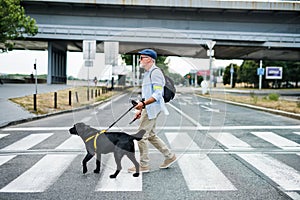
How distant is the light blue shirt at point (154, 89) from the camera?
487cm

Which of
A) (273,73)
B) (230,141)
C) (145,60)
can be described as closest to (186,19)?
(273,73)

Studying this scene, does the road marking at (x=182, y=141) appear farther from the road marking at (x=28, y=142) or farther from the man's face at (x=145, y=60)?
the road marking at (x=28, y=142)

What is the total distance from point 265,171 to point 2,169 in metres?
4.58

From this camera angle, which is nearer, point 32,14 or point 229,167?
point 229,167

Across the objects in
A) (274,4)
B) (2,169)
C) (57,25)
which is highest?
(274,4)

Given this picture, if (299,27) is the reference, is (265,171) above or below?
below

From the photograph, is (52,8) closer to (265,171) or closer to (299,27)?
(299,27)

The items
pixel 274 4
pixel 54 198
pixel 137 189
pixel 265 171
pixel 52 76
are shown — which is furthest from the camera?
pixel 52 76

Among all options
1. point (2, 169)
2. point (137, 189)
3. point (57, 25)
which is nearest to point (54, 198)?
point (137, 189)

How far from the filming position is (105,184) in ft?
15.7

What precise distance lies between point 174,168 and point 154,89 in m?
1.67

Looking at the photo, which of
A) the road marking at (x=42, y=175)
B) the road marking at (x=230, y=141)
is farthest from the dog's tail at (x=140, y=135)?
the road marking at (x=230, y=141)

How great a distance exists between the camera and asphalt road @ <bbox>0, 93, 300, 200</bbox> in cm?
445

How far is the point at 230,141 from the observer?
8461mm
